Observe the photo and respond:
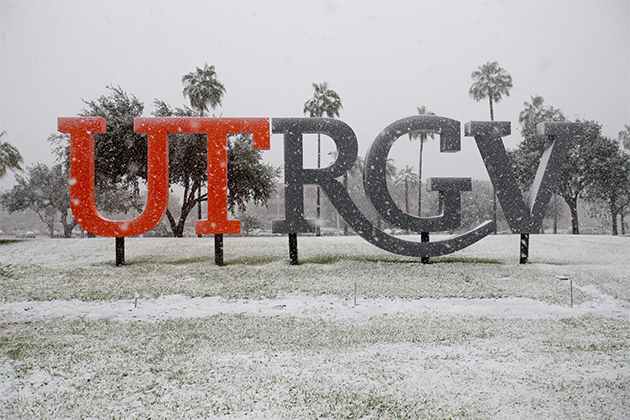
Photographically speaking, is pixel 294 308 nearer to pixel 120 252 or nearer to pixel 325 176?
pixel 325 176

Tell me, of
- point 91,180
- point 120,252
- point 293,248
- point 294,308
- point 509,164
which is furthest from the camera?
point 509,164

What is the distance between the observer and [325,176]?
13219 millimetres

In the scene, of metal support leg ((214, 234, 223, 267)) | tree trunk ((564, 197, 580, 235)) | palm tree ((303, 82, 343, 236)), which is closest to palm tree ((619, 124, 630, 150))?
tree trunk ((564, 197, 580, 235))

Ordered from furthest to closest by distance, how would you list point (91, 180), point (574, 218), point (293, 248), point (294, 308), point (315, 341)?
point (574, 218), point (293, 248), point (91, 180), point (294, 308), point (315, 341)

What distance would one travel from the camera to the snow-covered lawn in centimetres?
447

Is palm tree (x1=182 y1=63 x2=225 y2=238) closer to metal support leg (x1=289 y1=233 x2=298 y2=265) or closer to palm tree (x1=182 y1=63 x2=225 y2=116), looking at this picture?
palm tree (x1=182 y1=63 x2=225 y2=116)

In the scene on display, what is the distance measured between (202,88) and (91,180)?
16.3 meters

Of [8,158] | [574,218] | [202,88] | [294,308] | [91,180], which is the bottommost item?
[294,308]

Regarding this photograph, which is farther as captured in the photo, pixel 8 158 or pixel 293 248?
pixel 8 158

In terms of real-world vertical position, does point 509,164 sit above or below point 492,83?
below

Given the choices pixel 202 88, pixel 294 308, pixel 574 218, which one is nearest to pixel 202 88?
pixel 202 88

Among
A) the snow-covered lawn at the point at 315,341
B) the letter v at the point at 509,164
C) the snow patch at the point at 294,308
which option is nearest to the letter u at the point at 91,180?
the snow-covered lawn at the point at 315,341

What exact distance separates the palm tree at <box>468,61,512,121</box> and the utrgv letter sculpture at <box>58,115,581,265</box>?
69.9 ft

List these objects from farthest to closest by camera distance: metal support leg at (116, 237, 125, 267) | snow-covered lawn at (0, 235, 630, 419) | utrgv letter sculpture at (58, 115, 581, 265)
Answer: metal support leg at (116, 237, 125, 267)
utrgv letter sculpture at (58, 115, 581, 265)
snow-covered lawn at (0, 235, 630, 419)
